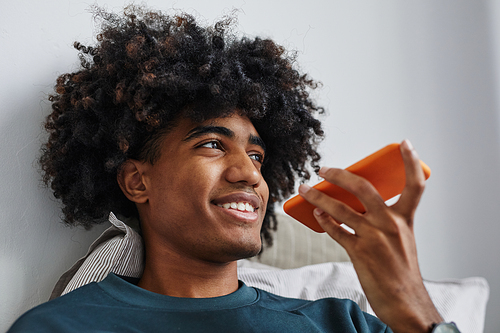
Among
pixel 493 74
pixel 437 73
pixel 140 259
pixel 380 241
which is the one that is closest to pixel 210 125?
pixel 140 259

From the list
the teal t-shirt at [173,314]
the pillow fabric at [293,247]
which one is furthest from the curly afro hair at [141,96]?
the pillow fabric at [293,247]

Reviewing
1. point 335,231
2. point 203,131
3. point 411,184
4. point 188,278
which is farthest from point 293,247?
point 411,184

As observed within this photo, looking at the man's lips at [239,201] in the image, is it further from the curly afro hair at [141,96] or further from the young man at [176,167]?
the curly afro hair at [141,96]

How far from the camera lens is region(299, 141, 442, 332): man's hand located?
0.72 m

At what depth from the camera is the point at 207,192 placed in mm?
1030

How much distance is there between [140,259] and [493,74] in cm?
181

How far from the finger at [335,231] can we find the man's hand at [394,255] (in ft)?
0.07

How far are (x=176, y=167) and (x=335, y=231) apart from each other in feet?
1.45

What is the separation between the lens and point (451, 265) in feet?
6.46

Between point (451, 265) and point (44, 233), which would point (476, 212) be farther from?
point (44, 233)

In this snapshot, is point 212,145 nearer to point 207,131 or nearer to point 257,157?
point 207,131

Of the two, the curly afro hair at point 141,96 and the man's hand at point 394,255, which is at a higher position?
the curly afro hair at point 141,96

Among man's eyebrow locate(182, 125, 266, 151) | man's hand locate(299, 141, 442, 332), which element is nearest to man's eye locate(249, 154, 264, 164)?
man's eyebrow locate(182, 125, 266, 151)

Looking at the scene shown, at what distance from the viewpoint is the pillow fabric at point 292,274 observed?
3.66 ft
